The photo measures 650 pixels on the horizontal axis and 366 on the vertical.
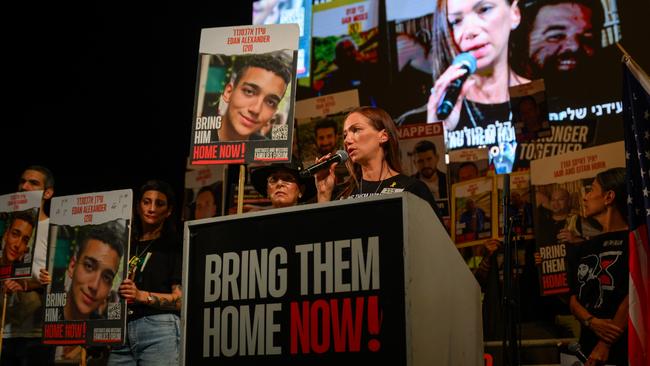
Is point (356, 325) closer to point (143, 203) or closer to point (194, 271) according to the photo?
point (194, 271)

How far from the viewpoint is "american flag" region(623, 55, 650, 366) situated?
10.2ft

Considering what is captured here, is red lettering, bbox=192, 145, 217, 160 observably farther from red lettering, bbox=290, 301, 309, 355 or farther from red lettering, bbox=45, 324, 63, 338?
red lettering, bbox=290, 301, 309, 355

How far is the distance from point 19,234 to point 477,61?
415 cm

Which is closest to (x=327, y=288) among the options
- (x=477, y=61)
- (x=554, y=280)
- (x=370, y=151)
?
(x=370, y=151)

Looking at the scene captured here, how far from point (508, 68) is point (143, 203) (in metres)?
3.86

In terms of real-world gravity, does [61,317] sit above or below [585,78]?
below

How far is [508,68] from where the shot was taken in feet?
21.3

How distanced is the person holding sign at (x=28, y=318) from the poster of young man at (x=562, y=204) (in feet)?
9.20

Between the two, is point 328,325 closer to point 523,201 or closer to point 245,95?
point 245,95

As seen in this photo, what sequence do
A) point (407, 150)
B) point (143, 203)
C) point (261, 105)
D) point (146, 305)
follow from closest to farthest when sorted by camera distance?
point (261, 105), point (146, 305), point (143, 203), point (407, 150)

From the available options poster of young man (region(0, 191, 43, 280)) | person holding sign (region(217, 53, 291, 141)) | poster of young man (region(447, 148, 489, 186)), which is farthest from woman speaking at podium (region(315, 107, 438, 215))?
poster of young man (region(0, 191, 43, 280))

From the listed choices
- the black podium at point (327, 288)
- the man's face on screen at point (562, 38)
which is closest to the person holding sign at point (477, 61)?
the man's face on screen at point (562, 38)

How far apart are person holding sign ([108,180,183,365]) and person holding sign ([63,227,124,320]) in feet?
0.38

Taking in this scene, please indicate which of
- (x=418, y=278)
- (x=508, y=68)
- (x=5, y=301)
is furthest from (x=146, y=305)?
(x=508, y=68)
